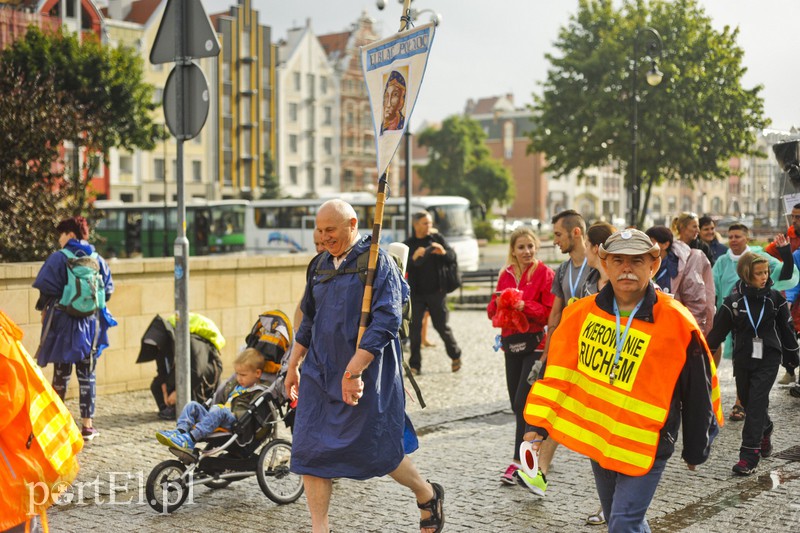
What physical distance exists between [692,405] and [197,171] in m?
70.4

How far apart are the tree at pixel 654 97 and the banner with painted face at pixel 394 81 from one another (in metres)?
38.2

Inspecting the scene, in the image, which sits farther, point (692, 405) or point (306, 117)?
point (306, 117)

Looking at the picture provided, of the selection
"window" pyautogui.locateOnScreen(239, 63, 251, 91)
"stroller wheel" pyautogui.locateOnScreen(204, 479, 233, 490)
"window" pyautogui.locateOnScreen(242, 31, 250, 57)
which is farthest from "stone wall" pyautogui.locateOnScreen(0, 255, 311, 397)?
"window" pyautogui.locateOnScreen(242, 31, 250, 57)

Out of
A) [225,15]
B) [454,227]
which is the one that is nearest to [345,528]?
[454,227]

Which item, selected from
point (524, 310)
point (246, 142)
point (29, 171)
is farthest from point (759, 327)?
point (246, 142)

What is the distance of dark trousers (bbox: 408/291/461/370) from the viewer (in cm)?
1257

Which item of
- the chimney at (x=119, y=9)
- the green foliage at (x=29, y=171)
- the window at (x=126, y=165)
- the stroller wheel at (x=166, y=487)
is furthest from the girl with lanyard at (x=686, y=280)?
the chimney at (x=119, y=9)

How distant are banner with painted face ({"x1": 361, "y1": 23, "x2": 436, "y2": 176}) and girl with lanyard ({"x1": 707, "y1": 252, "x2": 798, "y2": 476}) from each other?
330 cm

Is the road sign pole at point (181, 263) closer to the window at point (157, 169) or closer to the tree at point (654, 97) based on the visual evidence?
the tree at point (654, 97)

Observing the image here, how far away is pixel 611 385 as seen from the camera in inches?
163

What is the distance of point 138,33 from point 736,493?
66.6 meters

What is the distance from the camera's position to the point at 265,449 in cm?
651

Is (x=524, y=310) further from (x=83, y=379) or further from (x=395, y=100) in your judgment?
(x=83, y=379)

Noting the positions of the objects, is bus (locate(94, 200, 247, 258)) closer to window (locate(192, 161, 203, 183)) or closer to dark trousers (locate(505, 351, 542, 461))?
window (locate(192, 161, 203, 183))
